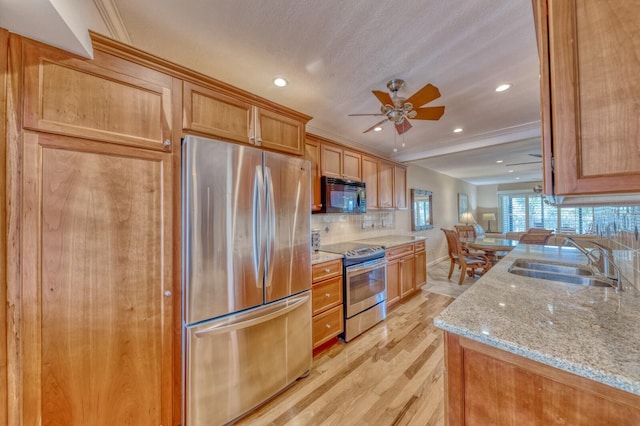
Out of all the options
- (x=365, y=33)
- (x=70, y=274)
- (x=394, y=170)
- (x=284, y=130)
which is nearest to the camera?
(x=70, y=274)

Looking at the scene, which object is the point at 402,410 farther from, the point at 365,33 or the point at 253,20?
the point at 253,20

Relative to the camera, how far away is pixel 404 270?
3.45 metres

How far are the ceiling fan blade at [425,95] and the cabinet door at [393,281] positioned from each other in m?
2.01

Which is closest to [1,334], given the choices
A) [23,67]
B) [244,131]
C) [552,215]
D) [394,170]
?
[23,67]

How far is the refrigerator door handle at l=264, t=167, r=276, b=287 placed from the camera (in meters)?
1.67

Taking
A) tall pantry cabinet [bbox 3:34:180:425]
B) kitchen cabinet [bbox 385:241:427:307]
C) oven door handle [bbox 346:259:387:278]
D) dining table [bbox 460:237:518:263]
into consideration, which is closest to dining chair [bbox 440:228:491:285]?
dining table [bbox 460:237:518:263]

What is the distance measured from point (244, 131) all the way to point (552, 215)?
10.3 meters

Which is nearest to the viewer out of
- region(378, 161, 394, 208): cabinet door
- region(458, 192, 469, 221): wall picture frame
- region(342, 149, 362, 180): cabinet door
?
region(342, 149, 362, 180): cabinet door

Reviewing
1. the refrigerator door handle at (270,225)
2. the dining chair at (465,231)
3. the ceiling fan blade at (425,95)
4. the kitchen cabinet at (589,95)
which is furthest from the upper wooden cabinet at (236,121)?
the dining chair at (465,231)

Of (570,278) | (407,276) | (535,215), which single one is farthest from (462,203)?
(570,278)

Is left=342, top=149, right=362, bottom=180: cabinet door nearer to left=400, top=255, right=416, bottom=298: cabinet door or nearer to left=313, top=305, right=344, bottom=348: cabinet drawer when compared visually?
left=400, top=255, right=416, bottom=298: cabinet door

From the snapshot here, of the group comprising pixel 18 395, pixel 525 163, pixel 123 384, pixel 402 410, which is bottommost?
pixel 402 410

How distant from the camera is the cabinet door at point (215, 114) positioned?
4.79 feet

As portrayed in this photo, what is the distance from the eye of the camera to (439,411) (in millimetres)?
1611
